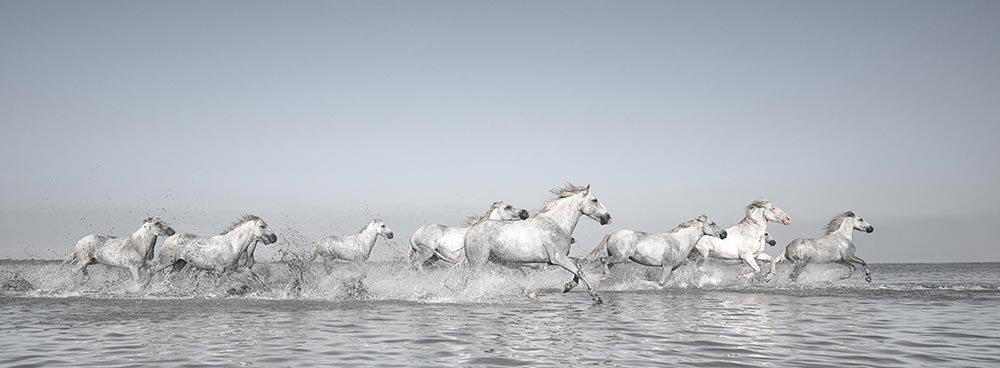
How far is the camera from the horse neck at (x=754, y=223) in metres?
21.9

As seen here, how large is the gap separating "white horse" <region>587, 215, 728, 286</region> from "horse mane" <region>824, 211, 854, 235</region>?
5319 mm

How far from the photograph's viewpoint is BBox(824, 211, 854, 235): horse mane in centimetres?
2270

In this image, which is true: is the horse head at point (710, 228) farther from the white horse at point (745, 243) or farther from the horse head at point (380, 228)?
the horse head at point (380, 228)

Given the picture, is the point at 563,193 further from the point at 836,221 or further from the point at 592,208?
the point at 836,221

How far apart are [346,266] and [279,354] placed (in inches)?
709

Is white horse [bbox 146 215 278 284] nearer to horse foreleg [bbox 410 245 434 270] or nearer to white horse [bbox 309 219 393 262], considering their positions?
horse foreleg [bbox 410 245 434 270]

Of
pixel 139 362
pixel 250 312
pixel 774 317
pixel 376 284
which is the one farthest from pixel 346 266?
pixel 139 362

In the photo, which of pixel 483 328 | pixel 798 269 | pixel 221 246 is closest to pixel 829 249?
pixel 798 269

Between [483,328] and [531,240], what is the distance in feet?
16.7

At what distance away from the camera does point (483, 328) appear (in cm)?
882

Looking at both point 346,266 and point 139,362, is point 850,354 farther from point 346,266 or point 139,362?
point 346,266

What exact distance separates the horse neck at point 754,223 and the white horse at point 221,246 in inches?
530

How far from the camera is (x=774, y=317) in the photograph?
10.5 meters

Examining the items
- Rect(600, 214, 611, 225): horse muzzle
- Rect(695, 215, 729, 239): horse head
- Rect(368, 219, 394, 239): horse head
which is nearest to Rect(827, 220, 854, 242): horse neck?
Rect(695, 215, 729, 239): horse head
